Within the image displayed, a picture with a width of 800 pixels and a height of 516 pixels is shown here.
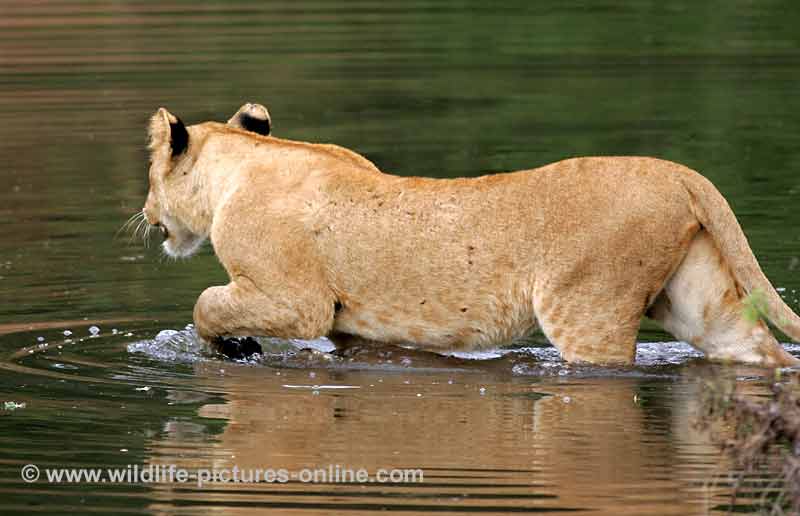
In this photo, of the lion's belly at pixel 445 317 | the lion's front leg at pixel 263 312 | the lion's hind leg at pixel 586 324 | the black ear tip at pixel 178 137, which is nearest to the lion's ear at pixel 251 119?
the black ear tip at pixel 178 137

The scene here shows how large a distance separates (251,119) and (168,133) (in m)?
0.51

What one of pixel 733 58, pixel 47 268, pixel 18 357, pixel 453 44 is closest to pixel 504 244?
pixel 18 357

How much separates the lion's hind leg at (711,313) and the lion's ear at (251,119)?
2.21 metres

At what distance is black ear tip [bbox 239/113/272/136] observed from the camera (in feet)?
30.4

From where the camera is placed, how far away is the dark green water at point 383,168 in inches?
263

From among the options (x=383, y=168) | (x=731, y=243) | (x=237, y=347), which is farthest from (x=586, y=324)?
(x=383, y=168)

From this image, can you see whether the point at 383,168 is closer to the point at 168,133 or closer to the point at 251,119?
the point at 251,119

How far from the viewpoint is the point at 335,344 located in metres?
8.80

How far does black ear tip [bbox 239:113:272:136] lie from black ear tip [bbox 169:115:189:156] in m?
0.38

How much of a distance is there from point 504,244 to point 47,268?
4.11 meters

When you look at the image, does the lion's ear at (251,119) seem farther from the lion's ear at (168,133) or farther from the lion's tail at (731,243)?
the lion's tail at (731,243)

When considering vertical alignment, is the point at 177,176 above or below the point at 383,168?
above

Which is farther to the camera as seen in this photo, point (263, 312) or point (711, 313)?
point (263, 312)

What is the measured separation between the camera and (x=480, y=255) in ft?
26.4
